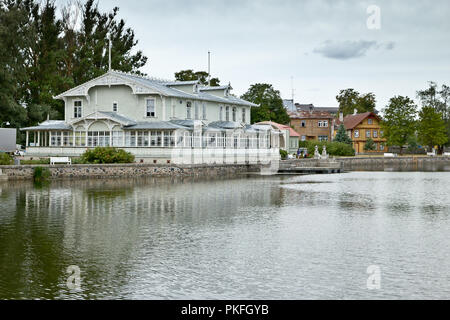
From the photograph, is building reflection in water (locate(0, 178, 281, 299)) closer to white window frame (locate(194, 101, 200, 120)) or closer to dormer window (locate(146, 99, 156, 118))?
dormer window (locate(146, 99, 156, 118))

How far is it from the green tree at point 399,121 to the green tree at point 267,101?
20.1 m

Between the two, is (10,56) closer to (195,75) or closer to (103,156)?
(103,156)

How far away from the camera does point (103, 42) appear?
70625mm

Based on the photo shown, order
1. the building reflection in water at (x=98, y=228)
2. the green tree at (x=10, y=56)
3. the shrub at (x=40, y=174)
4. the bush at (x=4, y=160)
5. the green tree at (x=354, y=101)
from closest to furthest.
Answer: the building reflection in water at (x=98, y=228) < the shrub at (x=40, y=174) < the bush at (x=4, y=160) < the green tree at (x=10, y=56) < the green tree at (x=354, y=101)

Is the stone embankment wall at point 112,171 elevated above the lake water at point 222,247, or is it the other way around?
the stone embankment wall at point 112,171

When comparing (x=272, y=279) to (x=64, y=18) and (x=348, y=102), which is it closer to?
(x=64, y=18)

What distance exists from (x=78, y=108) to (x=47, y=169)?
1721 centimetres

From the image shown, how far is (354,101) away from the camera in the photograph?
445 feet

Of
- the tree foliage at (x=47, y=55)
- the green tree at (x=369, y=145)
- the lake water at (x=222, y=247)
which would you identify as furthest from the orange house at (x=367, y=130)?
the lake water at (x=222, y=247)

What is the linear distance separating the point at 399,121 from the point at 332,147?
56.1 feet

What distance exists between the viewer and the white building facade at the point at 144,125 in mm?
48156

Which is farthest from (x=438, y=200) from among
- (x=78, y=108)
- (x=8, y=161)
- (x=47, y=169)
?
(x=78, y=108)

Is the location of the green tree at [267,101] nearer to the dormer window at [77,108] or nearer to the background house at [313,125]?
the background house at [313,125]
